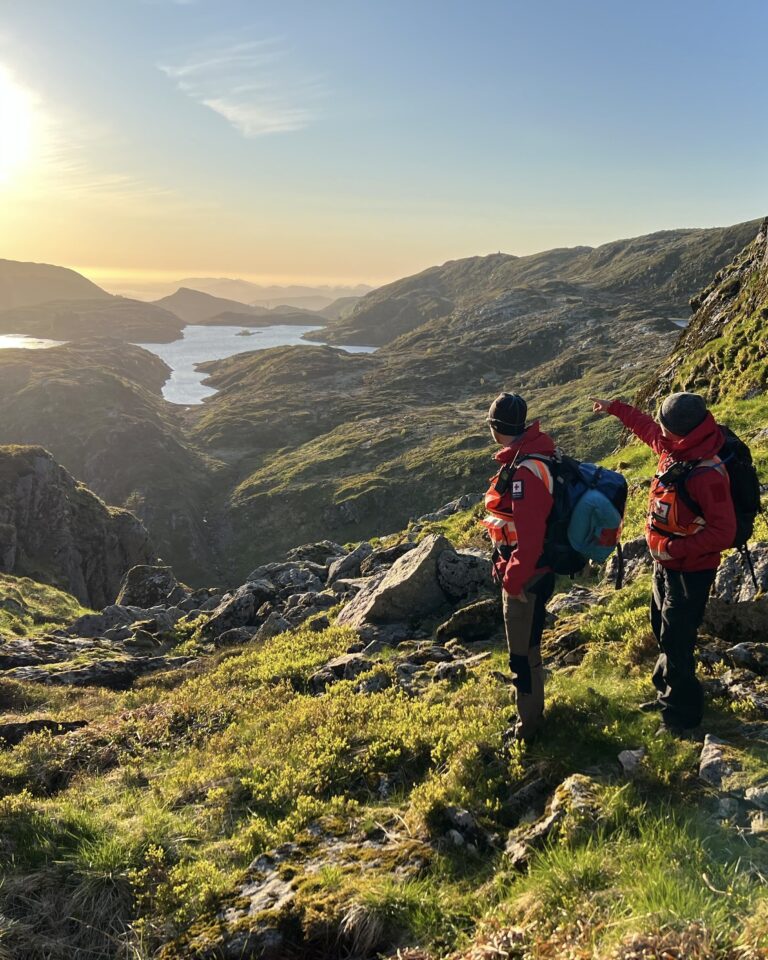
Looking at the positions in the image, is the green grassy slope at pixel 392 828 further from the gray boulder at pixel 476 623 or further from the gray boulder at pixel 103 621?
the gray boulder at pixel 103 621

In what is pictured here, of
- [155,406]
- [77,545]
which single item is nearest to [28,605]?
[77,545]

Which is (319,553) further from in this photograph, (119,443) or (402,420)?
(402,420)

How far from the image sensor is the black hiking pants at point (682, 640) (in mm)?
6414

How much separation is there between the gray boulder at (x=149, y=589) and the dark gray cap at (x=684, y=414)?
29.0 meters

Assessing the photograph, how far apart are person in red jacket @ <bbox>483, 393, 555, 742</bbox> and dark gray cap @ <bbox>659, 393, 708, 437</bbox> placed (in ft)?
4.09

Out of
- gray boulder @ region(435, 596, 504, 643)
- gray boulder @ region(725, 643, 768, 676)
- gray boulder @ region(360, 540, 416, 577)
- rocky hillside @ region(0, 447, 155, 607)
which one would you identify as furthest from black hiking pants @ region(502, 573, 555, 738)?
rocky hillside @ region(0, 447, 155, 607)

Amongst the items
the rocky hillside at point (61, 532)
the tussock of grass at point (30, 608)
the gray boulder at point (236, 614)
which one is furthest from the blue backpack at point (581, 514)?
the rocky hillside at point (61, 532)

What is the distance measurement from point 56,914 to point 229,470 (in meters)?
123

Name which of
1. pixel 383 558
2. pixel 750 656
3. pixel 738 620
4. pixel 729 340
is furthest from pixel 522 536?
pixel 729 340

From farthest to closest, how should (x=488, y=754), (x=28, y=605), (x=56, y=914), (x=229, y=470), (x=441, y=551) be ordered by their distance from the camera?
(x=229, y=470), (x=28, y=605), (x=441, y=551), (x=488, y=754), (x=56, y=914)

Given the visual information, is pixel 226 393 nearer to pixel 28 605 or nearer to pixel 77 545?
pixel 77 545

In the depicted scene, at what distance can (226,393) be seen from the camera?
641ft

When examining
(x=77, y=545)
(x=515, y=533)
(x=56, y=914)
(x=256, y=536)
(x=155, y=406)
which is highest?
(x=155, y=406)

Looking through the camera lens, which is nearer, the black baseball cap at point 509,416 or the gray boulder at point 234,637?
the black baseball cap at point 509,416
